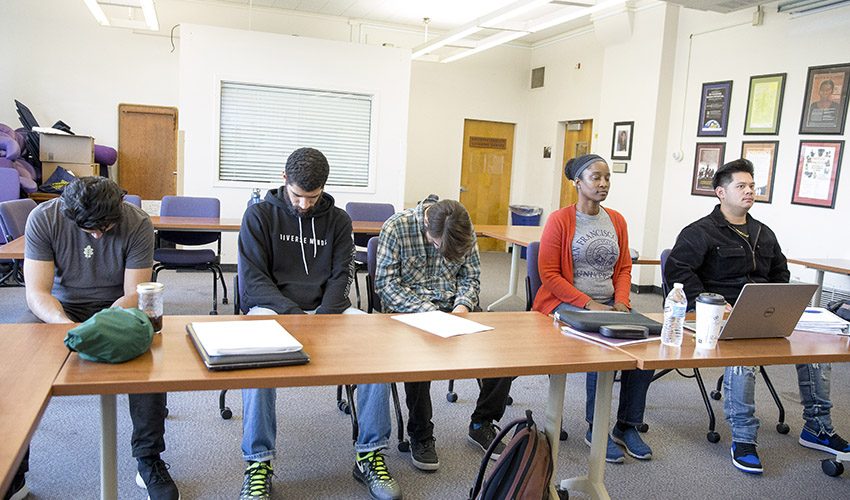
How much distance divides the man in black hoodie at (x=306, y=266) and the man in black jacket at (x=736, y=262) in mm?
1563

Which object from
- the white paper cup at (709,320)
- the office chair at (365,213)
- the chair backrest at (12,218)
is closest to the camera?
the white paper cup at (709,320)

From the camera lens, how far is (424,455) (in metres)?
2.54

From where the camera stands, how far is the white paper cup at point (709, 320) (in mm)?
2043

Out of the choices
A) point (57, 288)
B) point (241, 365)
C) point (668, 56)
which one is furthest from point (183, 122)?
point (241, 365)

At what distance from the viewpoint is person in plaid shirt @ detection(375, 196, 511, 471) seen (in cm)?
254

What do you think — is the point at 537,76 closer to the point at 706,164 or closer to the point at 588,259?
the point at 706,164

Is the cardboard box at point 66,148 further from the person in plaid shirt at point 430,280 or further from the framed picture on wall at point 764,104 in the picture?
the framed picture on wall at point 764,104

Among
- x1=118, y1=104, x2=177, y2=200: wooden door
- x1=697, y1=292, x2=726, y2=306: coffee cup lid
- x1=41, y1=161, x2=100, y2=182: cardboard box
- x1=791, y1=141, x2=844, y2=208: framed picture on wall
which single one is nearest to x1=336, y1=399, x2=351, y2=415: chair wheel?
x1=697, y1=292, x2=726, y2=306: coffee cup lid

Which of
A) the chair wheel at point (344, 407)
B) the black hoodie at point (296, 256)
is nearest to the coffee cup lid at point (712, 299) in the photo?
the black hoodie at point (296, 256)

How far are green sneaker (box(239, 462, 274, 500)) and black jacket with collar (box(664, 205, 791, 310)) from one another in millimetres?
2012

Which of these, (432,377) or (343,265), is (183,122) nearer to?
(343,265)

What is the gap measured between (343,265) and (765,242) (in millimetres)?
2029

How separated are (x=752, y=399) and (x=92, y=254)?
2857 millimetres

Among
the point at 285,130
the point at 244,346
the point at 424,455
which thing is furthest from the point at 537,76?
the point at 244,346
